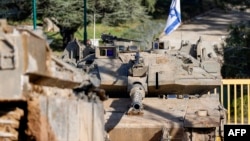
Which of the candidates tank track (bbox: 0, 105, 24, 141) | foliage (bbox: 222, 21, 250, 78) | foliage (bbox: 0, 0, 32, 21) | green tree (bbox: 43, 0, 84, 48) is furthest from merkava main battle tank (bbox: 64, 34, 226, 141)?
foliage (bbox: 0, 0, 32, 21)

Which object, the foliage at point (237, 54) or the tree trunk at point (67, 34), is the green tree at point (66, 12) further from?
the foliage at point (237, 54)

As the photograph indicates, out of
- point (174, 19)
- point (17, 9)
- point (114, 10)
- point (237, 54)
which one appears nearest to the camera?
point (174, 19)

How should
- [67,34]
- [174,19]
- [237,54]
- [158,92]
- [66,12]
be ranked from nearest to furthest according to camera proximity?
[158,92], [174,19], [237,54], [66,12], [67,34]

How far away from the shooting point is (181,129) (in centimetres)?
1162

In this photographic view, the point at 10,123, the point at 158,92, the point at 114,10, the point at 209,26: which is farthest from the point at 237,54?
the point at 10,123

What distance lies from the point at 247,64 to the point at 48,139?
2239cm

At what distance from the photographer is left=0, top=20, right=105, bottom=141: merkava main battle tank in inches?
205

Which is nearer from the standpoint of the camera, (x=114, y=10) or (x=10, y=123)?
(x=10, y=123)

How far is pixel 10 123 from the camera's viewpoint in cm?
565

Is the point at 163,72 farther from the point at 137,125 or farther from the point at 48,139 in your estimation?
the point at 48,139

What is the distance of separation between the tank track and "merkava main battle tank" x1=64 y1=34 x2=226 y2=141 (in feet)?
18.2

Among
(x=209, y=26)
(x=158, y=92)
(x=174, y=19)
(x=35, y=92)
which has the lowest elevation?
(x=158, y=92)

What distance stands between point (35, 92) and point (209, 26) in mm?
41314

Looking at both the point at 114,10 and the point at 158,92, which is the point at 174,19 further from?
the point at 114,10
